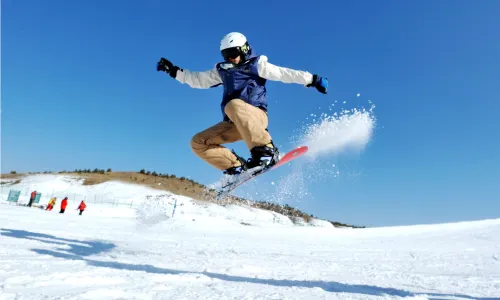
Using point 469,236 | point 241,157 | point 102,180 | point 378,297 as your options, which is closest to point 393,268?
point 378,297

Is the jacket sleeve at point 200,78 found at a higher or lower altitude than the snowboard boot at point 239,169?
higher

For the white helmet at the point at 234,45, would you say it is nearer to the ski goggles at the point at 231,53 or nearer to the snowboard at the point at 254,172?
the ski goggles at the point at 231,53

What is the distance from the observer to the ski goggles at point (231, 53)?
540 centimetres

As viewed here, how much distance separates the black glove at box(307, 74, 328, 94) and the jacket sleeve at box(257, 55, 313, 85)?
0.21 feet

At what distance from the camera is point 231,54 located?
5.45 metres

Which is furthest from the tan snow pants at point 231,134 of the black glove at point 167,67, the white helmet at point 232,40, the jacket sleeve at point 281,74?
the black glove at point 167,67

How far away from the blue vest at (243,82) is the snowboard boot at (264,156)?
695 mm

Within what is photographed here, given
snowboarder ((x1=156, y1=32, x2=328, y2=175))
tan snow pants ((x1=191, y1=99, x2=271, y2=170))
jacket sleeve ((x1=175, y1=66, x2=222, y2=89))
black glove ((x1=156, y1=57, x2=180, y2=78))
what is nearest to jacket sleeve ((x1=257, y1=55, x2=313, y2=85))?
snowboarder ((x1=156, y1=32, x2=328, y2=175))

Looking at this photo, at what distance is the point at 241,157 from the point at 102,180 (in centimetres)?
3016

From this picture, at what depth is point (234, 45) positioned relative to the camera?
5379 mm

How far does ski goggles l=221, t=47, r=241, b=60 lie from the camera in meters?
5.40

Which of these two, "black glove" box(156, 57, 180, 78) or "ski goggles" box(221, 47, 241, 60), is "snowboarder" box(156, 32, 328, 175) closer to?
"ski goggles" box(221, 47, 241, 60)

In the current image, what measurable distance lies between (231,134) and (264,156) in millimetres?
787

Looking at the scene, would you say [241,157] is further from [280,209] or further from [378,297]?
[280,209]
